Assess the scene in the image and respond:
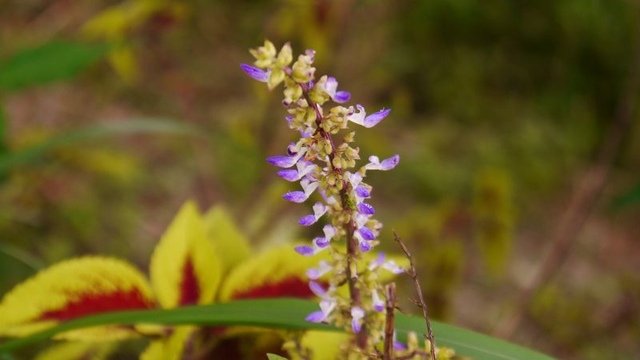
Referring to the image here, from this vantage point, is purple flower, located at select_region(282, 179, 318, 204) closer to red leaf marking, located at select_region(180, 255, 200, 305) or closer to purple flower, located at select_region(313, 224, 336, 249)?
purple flower, located at select_region(313, 224, 336, 249)

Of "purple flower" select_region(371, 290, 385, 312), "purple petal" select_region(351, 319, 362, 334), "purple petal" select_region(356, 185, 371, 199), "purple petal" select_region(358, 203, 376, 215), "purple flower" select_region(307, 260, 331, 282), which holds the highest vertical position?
"purple petal" select_region(356, 185, 371, 199)

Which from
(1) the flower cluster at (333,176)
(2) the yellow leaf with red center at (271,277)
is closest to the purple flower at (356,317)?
(1) the flower cluster at (333,176)

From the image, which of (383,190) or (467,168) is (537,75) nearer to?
(467,168)

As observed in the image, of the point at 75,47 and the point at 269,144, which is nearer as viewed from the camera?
the point at 75,47

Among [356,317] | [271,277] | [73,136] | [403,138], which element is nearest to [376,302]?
[356,317]

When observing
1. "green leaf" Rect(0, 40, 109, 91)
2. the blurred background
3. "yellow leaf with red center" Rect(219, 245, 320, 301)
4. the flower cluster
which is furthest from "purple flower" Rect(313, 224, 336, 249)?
"green leaf" Rect(0, 40, 109, 91)

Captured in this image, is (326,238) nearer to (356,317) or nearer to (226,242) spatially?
(356,317)

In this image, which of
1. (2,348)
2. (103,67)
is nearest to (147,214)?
(103,67)
